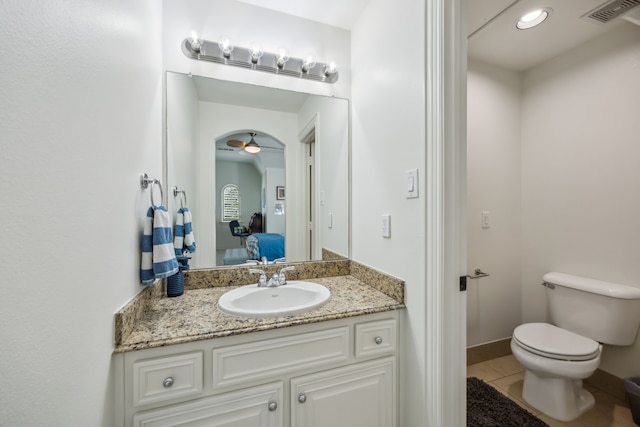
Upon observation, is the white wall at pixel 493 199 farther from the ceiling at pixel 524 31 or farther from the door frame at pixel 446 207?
the door frame at pixel 446 207

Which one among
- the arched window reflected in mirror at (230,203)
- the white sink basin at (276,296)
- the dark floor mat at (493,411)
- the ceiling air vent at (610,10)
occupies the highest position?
the ceiling air vent at (610,10)

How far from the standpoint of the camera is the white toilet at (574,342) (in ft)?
4.67

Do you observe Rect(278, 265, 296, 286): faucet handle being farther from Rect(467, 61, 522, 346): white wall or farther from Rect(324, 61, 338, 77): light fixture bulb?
Rect(467, 61, 522, 346): white wall

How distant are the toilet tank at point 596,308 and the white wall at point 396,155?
4.71ft

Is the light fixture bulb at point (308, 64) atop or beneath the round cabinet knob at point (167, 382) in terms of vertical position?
atop

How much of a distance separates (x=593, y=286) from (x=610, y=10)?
1631mm

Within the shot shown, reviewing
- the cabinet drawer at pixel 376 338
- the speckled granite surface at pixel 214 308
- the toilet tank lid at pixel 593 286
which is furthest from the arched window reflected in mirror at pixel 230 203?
the toilet tank lid at pixel 593 286

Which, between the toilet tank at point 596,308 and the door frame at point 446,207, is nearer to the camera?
the door frame at point 446,207

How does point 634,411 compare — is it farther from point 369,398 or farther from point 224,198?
point 224,198

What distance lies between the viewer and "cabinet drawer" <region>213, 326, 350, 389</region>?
916mm

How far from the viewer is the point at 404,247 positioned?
1157 millimetres

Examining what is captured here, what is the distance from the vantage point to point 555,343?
1.53m

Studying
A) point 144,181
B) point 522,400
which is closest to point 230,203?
point 144,181

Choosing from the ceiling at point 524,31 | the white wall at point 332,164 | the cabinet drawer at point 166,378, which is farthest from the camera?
the white wall at point 332,164
